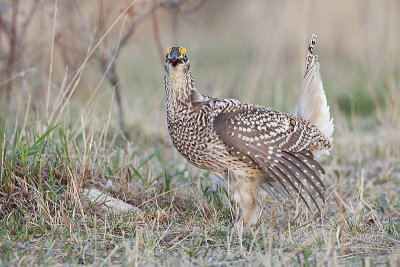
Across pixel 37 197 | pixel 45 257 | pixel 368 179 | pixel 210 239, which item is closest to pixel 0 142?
pixel 37 197

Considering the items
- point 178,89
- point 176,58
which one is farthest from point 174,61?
point 178,89

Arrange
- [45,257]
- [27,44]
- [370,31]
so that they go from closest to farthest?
[45,257] < [27,44] < [370,31]

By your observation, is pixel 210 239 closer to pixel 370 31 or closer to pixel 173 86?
pixel 173 86

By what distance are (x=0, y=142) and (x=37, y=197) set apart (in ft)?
1.51

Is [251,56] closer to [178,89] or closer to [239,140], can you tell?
[178,89]

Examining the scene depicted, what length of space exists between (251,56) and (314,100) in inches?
281

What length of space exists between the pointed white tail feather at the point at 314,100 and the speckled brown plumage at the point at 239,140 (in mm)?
401

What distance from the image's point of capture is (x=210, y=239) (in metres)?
3.59

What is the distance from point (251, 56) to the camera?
38.7ft

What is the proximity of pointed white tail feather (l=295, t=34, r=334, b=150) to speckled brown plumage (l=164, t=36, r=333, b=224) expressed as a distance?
40 cm

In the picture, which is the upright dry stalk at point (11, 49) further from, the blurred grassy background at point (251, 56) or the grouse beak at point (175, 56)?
the grouse beak at point (175, 56)

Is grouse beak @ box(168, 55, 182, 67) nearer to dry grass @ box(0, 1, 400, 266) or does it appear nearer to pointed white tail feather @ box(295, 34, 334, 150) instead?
dry grass @ box(0, 1, 400, 266)

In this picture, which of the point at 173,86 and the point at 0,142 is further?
the point at 173,86

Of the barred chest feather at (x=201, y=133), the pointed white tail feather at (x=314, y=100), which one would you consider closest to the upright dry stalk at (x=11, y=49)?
the barred chest feather at (x=201, y=133)
